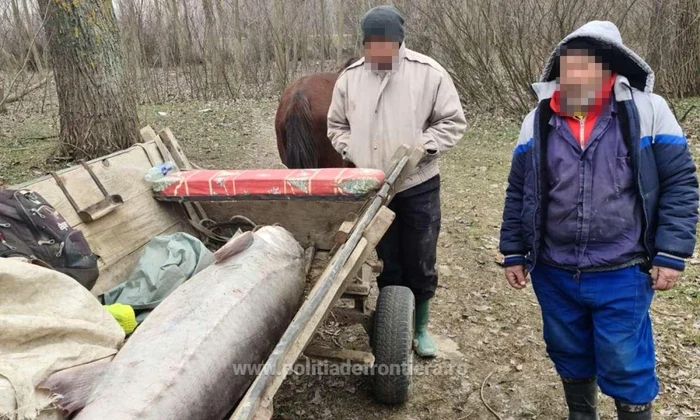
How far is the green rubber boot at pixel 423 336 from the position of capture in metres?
3.43

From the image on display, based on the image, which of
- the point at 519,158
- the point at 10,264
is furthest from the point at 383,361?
the point at 10,264

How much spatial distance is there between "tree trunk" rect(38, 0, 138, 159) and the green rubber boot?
158 inches

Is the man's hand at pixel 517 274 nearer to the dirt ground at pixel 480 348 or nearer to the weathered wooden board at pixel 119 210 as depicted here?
the dirt ground at pixel 480 348

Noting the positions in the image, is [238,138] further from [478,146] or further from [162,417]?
[162,417]

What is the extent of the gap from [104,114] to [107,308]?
13.7 ft

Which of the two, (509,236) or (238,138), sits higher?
(509,236)

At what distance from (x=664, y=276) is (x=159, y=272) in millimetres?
2071

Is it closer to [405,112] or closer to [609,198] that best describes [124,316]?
[405,112]

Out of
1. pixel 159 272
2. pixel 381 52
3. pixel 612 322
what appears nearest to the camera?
pixel 612 322

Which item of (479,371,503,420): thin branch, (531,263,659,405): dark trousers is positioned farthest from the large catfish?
(479,371,503,420): thin branch

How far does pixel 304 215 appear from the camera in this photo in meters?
3.17

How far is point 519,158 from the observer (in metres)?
2.37

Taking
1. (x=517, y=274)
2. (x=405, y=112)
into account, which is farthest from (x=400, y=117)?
(x=517, y=274)

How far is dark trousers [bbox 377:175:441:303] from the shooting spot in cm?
308
